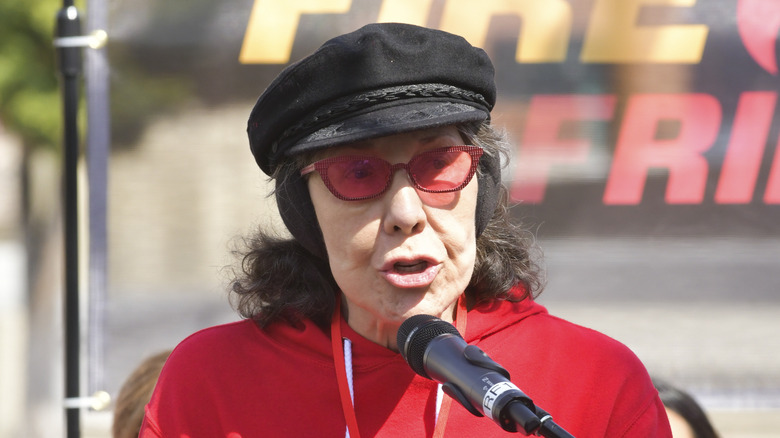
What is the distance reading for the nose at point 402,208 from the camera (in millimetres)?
1895

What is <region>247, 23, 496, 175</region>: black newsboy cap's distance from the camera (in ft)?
6.15

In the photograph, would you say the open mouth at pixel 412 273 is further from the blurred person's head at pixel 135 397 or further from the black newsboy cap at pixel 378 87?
the blurred person's head at pixel 135 397

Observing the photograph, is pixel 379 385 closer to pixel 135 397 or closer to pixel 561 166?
pixel 135 397

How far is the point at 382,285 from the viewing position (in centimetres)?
196

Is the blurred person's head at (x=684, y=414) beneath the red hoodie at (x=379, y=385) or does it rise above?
beneath

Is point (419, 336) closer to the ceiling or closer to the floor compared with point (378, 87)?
closer to the floor

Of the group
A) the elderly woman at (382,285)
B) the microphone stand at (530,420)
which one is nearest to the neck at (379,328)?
the elderly woman at (382,285)

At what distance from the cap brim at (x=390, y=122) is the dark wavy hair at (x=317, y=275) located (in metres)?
0.23

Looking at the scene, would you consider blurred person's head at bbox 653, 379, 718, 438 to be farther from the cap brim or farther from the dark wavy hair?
the cap brim

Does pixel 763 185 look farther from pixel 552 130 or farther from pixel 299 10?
pixel 299 10

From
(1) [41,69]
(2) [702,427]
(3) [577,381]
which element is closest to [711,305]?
(2) [702,427]

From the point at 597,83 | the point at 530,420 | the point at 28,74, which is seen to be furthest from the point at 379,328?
the point at 28,74

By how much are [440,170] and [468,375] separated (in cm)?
65

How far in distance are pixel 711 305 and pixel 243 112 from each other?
2.02 m
